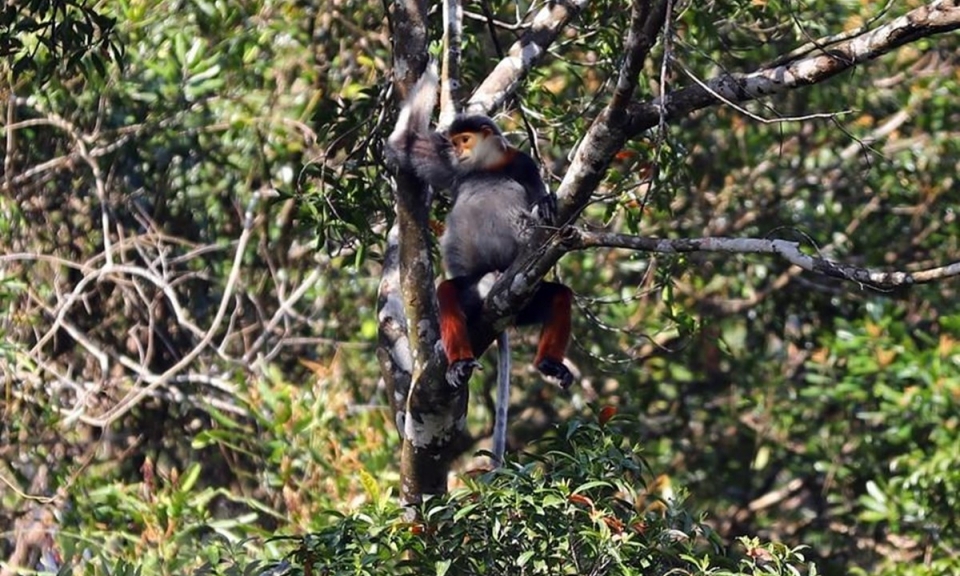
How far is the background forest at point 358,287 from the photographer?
5996 mm

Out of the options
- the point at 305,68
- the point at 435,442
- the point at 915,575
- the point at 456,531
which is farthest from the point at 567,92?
the point at 456,531

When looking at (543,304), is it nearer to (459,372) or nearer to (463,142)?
(463,142)

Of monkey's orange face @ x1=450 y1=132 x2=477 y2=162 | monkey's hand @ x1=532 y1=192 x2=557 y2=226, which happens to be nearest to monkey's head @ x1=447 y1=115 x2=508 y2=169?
monkey's orange face @ x1=450 y1=132 x2=477 y2=162

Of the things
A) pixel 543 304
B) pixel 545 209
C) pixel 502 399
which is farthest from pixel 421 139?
pixel 502 399

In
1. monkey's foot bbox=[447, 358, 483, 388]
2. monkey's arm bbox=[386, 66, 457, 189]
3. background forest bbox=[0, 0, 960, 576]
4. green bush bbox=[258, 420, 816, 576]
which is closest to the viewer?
green bush bbox=[258, 420, 816, 576]

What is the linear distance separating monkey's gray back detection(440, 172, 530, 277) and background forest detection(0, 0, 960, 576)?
0.33m

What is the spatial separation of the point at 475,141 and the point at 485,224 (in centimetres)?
34

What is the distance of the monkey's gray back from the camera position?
5332 millimetres

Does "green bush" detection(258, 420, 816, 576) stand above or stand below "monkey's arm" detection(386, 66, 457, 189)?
below

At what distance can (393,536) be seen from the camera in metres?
4.06

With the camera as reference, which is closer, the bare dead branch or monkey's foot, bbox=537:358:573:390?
the bare dead branch

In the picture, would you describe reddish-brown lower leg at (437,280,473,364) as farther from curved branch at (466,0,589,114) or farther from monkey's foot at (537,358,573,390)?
curved branch at (466,0,589,114)

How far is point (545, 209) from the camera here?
4.94m

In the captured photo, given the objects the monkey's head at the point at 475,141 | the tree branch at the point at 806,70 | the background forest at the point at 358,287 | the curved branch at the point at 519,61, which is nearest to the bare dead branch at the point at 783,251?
the tree branch at the point at 806,70
